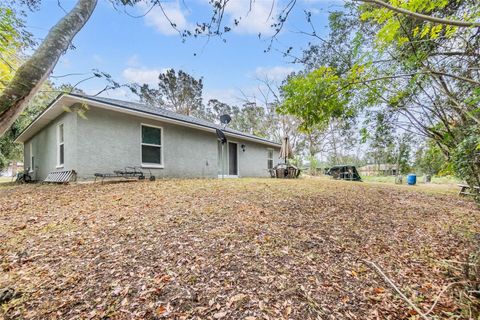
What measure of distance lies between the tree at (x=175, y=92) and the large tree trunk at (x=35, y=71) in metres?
21.8

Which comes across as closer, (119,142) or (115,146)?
(115,146)

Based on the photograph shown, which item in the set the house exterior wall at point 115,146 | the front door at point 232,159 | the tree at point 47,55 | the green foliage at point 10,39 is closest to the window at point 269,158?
the front door at point 232,159

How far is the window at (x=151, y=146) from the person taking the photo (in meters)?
8.73

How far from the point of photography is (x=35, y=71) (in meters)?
1.59

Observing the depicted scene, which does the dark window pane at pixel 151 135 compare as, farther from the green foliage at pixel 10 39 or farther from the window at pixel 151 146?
the green foliage at pixel 10 39

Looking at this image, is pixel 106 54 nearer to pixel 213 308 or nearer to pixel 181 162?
pixel 181 162

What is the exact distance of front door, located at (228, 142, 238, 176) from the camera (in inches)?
513

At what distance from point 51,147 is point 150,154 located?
436 centimetres

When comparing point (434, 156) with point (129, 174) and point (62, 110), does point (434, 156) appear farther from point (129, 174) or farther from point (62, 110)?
point (62, 110)

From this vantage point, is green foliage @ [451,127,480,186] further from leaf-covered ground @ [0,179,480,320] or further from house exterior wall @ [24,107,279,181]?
house exterior wall @ [24,107,279,181]

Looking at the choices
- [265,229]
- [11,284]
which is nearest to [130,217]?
[11,284]

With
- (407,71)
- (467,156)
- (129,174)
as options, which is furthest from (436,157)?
(129,174)

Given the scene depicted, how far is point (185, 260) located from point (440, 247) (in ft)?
12.5

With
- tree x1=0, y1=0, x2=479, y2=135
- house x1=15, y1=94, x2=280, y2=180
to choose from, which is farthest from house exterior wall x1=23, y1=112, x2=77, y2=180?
tree x1=0, y1=0, x2=479, y2=135
